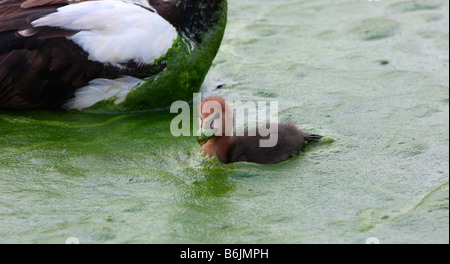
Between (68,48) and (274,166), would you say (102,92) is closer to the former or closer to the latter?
(68,48)

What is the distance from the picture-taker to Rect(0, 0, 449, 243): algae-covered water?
4070mm

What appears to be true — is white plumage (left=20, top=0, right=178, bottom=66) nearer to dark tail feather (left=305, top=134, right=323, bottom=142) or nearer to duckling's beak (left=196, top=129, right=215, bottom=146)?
duckling's beak (left=196, top=129, right=215, bottom=146)

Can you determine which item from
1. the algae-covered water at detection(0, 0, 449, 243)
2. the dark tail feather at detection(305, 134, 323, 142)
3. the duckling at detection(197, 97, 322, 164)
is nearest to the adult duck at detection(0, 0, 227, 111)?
the algae-covered water at detection(0, 0, 449, 243)

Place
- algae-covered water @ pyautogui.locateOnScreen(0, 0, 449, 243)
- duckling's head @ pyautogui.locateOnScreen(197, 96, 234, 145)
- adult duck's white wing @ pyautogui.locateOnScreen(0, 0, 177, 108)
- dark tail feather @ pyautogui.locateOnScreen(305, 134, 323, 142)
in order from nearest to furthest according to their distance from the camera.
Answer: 1. algae-covered water @ pyautogui.locateOnScreen(0, 0, 449, 243)
2. duckling's head @ pyautogui.locateOnScreen(197, 96, 234, 145)
3. dark tail feather @ pyautogui.locateOnScreen(305, 134, 323, 142)
4. adult duck's white wing @ pyautogui.locateOnScreen(0, 0, 177, 108)

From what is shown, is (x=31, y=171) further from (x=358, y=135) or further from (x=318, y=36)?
(x=318, y=36)

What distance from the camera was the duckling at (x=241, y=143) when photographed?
5086mm

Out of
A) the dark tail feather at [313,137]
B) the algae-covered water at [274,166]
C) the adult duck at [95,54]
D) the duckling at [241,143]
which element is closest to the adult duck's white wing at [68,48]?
the adult duck at [95,54]

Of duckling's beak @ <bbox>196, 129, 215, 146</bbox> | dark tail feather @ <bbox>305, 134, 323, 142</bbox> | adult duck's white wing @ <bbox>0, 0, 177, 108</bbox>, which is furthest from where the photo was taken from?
adult duck's white wing @ <bbox>0, 0, 177, 108</bbox>

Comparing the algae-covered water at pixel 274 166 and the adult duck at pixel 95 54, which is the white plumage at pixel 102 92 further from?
the algae-covered water at pixel 274 166

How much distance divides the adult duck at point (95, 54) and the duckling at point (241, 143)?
0.99 m

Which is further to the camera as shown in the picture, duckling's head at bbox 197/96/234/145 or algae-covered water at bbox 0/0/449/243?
duckling's head at bbox 197/96/234/145

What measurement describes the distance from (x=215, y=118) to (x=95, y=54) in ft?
4.29

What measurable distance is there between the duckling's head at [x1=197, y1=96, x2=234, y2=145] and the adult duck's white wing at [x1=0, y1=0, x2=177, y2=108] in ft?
3.36

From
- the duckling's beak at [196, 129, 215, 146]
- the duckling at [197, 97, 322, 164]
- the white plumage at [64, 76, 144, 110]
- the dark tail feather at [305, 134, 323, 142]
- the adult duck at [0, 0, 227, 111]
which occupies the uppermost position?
the adult duck at [0, 0, 227, 111]
